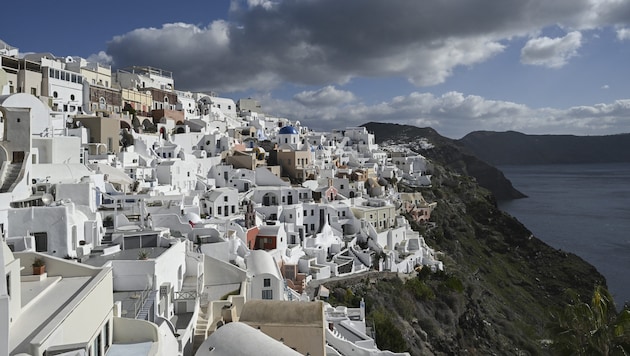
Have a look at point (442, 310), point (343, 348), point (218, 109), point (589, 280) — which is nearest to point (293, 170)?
point (442, 310)

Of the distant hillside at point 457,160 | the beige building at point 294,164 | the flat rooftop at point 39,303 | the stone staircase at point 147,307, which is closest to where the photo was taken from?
the flat rooftop at point 39,303

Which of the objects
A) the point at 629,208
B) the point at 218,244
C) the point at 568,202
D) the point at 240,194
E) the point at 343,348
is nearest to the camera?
the point at 343,348

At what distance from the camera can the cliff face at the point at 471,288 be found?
102 ft

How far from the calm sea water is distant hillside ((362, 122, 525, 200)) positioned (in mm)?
7675

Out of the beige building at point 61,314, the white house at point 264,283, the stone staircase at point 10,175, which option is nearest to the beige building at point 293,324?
the beige building at point 61,314

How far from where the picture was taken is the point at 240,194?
36.4 m

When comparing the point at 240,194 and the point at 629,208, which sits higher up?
the point at 240,194

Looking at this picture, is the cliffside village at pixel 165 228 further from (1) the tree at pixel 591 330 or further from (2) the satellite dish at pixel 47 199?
(1) the tree at pixel 591 330

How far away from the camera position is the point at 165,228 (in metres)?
20.3

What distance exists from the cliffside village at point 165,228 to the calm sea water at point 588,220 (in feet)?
81.0

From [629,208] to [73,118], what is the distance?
107 metres

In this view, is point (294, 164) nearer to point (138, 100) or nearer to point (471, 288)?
point (138, 100)

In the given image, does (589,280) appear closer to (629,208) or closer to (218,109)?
(218,109)

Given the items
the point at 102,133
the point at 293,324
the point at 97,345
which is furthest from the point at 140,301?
the point at 102,133
